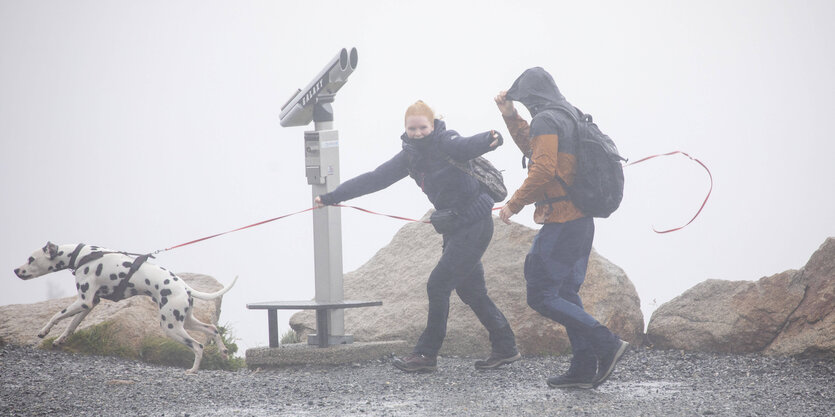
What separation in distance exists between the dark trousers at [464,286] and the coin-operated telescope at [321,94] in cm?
213

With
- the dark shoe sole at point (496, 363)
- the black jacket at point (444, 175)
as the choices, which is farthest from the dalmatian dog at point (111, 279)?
the dark shoe sole at point (496, 363)

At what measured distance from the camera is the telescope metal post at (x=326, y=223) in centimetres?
861

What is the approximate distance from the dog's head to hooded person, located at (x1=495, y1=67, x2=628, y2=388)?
178 inches

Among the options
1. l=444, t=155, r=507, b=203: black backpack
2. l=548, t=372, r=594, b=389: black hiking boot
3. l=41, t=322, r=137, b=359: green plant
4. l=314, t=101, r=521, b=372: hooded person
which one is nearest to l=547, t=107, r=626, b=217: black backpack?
l=314, t=101, r=521, b=372: hooded person

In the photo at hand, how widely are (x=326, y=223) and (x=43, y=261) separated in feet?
9.01

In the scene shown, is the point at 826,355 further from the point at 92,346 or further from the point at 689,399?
the point at 92,346

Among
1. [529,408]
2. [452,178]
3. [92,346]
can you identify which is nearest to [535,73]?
[452,178]

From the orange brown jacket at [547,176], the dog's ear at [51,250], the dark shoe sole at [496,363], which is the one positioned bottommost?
the dark shoe sole at [496,363]

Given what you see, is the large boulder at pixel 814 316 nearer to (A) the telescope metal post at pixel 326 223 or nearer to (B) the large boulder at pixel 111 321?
(A) the telescope metal post at pixel 326 223

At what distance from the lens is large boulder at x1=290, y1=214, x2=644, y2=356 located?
9.03m

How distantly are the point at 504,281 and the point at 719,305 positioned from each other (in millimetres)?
2314

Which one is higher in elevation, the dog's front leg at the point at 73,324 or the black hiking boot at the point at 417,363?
the dog's front leg at the point at 73,324

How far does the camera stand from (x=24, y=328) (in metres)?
9.66

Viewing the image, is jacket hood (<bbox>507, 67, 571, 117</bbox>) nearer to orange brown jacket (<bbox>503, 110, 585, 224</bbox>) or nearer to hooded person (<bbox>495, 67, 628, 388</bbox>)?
hooded person (<bbox>495, 67, 628, 388</bbox>)
